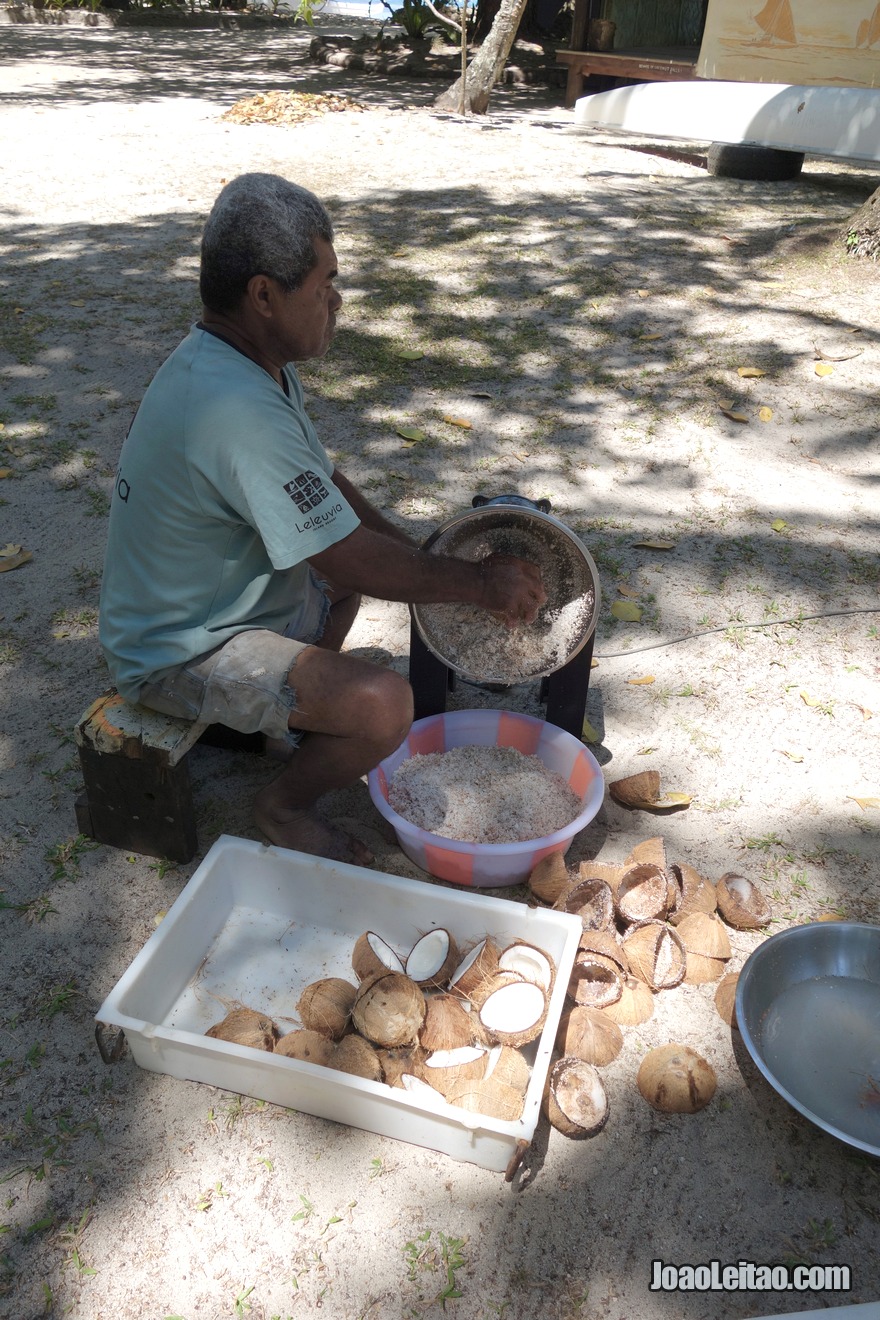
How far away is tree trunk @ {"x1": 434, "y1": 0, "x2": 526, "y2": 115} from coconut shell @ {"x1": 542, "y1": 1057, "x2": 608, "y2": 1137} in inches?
395

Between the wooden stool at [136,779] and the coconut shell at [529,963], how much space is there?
80 cm

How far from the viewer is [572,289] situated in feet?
18.7

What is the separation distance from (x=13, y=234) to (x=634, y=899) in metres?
6.05

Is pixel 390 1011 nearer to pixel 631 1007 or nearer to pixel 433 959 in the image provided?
pixel 433 959

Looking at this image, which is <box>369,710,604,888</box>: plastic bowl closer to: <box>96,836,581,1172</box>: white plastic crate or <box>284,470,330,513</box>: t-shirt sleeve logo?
<box>96,836,581,1172</box>: white plastic crate

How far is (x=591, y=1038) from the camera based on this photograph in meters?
1.93

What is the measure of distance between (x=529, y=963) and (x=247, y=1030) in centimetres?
58

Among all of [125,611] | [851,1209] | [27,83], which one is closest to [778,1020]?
[851,1209]

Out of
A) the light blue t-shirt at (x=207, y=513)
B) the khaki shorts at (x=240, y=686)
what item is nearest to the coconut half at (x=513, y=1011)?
the khaki shorts at (x=240, y=686)

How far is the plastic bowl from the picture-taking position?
7.14 ft

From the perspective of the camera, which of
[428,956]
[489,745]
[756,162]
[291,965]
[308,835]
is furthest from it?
[756,162]

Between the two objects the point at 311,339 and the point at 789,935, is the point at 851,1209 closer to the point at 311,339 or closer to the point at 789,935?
the point at 789,935

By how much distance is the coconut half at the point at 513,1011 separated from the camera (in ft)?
6.26

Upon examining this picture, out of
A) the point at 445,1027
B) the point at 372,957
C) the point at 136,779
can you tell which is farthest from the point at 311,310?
the point at 445,1027
